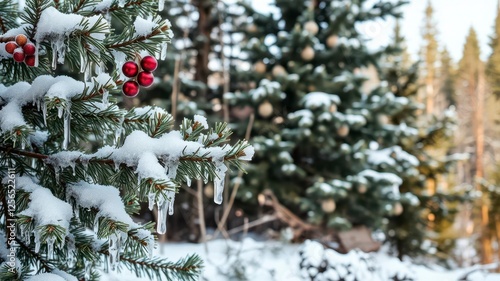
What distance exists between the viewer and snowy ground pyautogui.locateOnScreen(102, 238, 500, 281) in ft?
13.3

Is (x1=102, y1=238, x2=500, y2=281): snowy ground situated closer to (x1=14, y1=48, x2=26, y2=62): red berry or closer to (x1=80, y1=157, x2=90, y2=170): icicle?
(x1=80, y1=157, x2=90, y2=170): icicle

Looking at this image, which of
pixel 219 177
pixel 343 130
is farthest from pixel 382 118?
pixel 219 177

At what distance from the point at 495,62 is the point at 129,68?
10.5 metres

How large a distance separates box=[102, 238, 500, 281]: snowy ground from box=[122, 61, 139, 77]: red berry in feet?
6.54

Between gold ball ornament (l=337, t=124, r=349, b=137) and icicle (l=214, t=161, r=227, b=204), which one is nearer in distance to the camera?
icicle (l=214, t=161, r=227, b=204)

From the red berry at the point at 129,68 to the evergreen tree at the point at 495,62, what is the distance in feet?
26.6

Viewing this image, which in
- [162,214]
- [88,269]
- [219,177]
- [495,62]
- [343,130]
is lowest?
[343,130]

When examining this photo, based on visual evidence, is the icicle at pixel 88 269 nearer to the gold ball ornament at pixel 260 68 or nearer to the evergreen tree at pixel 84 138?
the evergreen tree at pixel 84 138

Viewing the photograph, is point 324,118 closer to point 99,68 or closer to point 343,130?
point 343,130

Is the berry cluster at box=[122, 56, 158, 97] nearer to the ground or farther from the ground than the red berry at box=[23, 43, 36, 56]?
nearer to the ground

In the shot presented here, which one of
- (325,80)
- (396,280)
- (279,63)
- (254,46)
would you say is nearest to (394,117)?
(325,80)

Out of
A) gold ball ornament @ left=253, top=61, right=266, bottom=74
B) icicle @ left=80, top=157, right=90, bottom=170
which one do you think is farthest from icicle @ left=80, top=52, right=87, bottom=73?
gold ball ornament @ left=253, top=61, right=266, bottom=74

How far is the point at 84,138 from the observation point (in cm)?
160

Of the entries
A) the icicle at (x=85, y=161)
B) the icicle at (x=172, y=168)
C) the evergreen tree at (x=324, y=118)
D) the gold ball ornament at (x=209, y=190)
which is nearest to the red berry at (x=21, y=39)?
the icicle at (x=85, y=161)
